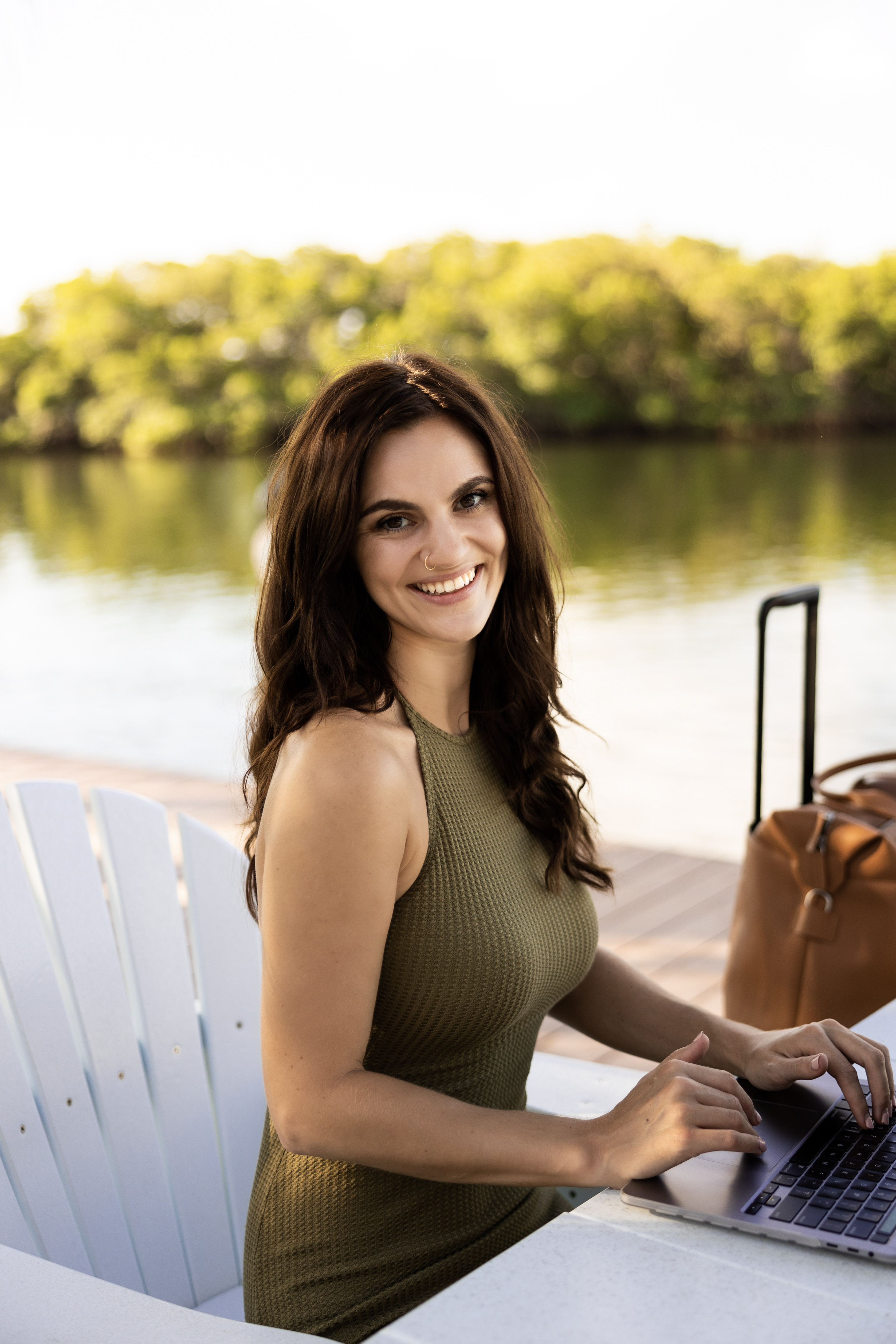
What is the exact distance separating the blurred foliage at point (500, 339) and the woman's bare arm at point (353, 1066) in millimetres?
40915

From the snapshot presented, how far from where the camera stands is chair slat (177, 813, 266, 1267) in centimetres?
153

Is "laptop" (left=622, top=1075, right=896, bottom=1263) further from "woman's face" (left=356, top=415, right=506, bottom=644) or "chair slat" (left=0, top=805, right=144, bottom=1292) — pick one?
"chair slat" (left=0, top=805, right=144, bottom=1292)

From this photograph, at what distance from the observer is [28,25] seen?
694 centimetres

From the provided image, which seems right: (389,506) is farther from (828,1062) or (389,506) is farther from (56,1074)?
(56,1074)

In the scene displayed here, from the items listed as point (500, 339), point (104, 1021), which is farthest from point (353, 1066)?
point (500, 339)

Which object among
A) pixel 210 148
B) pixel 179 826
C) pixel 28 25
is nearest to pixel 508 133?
pixel 210 148

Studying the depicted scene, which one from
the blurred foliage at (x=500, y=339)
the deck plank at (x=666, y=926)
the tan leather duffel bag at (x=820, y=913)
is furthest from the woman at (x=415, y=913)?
the blurred foliage at (x=500, y=339)

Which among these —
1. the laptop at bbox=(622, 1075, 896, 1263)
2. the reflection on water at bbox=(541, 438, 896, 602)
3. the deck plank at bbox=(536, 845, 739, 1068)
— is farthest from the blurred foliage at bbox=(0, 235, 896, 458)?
the laptop at bbox=(622, 1075, 896, 1263)

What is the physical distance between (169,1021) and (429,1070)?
1.58 feet

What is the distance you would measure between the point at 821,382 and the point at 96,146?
31024mm

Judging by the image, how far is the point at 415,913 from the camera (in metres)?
1.08

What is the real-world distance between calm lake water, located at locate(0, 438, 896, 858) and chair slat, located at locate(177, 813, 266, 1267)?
0.17m

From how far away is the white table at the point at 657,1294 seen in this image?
0.74 m

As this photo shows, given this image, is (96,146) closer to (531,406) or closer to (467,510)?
(531,406)
